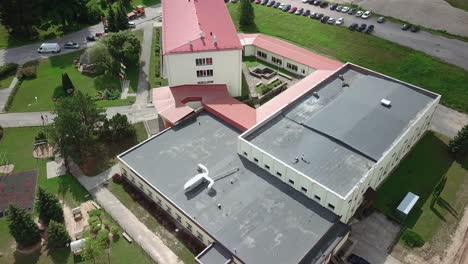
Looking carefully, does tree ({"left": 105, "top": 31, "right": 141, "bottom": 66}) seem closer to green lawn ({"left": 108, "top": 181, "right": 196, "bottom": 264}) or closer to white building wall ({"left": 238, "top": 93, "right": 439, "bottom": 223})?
green lawn ({"left": 108, "top": 181, "right": 196, "bottom": 264})

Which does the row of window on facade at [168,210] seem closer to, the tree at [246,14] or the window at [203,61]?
the window at [203,61]

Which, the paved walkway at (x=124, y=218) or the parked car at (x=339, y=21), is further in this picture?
the parked car at (x=339, y=21)

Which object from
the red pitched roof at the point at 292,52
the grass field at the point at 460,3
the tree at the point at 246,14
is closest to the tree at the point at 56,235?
the red pitched roof at the point at 292,52

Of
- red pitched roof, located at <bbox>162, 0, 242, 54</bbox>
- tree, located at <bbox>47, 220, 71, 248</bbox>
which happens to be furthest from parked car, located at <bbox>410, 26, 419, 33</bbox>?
tree, located at <bbox>47, 220, 71, 248</bbox>

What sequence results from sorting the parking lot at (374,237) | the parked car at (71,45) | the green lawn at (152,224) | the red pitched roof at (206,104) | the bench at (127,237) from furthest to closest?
the parked car at (71,45) → the red pitched roof at (206,104) → the bench at (127,237) → the green lawn at (152,224) → the parking lot at (374,237)

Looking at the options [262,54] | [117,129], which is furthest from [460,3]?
[117,129]

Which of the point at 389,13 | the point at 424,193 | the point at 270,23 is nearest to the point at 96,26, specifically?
the point at 270,23

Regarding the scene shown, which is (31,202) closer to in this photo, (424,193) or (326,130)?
(326,130)
